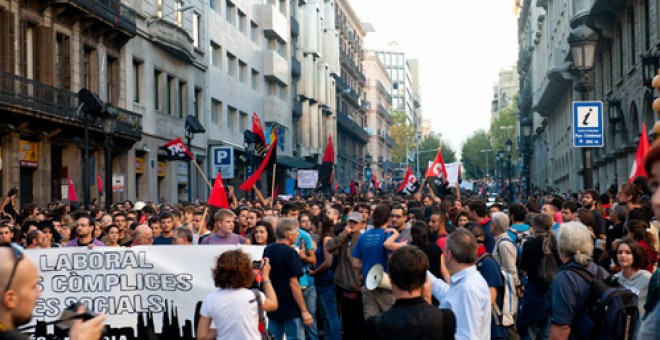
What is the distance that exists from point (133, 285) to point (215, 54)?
37.3 meters

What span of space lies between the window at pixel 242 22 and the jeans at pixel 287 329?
1633 inches

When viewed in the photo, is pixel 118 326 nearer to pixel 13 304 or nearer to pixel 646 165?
pixel 13 304

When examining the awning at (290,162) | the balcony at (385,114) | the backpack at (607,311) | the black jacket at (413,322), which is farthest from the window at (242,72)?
the balcony at (385,114)

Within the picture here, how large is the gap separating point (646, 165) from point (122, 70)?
1312 inches

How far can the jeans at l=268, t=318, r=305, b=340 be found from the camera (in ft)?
32.9

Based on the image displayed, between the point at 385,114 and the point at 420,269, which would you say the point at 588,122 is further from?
the point at 385,114

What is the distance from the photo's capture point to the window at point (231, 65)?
160 ft

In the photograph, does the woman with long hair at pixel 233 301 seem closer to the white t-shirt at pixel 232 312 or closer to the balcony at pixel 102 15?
the white t-shirt at pixel 232 312

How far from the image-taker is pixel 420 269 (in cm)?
548

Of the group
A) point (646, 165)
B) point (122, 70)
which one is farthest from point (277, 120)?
point (646, 165)

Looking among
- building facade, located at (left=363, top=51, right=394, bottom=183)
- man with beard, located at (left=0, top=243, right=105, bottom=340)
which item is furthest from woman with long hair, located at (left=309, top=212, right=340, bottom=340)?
building facade, located at (left=363, top=51, right=394, bottom=183)

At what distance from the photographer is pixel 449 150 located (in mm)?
182125

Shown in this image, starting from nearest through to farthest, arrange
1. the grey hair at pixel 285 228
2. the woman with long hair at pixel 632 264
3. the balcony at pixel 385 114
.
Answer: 1. the woman with long hair at pixel 632 264
2. the grey hair at pixel 285 228
3. the balcony at pixel 385 114

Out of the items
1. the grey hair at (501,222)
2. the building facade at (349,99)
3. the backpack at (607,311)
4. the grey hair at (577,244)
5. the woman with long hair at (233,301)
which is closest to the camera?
the backpack at (607,311)
